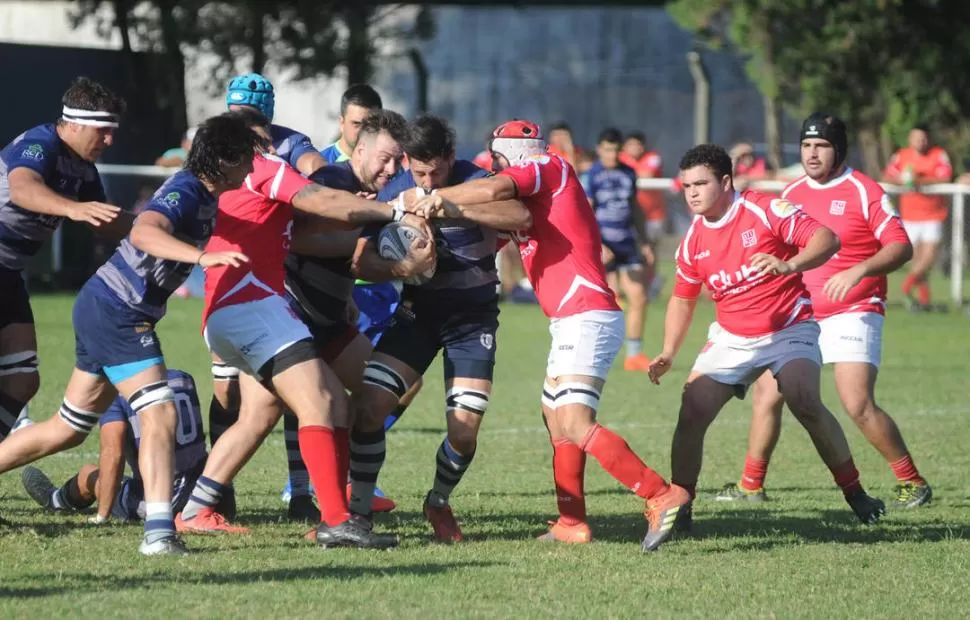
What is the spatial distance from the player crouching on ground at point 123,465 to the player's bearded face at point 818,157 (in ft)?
12.1

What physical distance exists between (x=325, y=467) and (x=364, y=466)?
632mm

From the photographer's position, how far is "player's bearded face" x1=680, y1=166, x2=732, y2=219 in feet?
24.7

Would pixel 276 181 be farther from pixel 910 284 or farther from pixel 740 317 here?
pixel 910 284

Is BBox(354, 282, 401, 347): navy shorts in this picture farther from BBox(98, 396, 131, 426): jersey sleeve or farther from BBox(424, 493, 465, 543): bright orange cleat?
BBox(424, 493, 465, 543): bright orange cleat

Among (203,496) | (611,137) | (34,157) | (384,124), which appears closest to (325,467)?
(203,496)

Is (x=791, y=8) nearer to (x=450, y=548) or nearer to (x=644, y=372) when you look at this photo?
(x=644, y=372)

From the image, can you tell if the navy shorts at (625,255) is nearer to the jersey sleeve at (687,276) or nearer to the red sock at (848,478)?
the jersey sleeve at (687,276)

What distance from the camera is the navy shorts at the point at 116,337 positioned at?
6734 mm

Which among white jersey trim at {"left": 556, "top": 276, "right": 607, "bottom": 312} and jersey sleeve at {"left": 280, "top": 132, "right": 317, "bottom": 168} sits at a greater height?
jersey sleeve at {"left": 280, "top": 132, "right": 317, "bottom": 168}

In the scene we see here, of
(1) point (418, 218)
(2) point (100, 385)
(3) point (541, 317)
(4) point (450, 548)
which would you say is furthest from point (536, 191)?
(3) point (541, 317)

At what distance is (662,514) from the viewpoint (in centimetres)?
695

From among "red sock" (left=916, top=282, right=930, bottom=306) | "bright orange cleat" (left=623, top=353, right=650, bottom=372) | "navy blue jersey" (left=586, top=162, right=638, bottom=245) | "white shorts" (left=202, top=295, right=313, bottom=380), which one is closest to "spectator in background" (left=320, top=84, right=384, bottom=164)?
"white shorts" (left=202, top=295, right=313, bottom=380)

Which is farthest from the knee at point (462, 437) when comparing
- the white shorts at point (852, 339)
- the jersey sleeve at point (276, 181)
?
the white shorts at point (852, 339)

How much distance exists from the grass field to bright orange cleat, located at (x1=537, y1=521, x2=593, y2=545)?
98 millimetres
